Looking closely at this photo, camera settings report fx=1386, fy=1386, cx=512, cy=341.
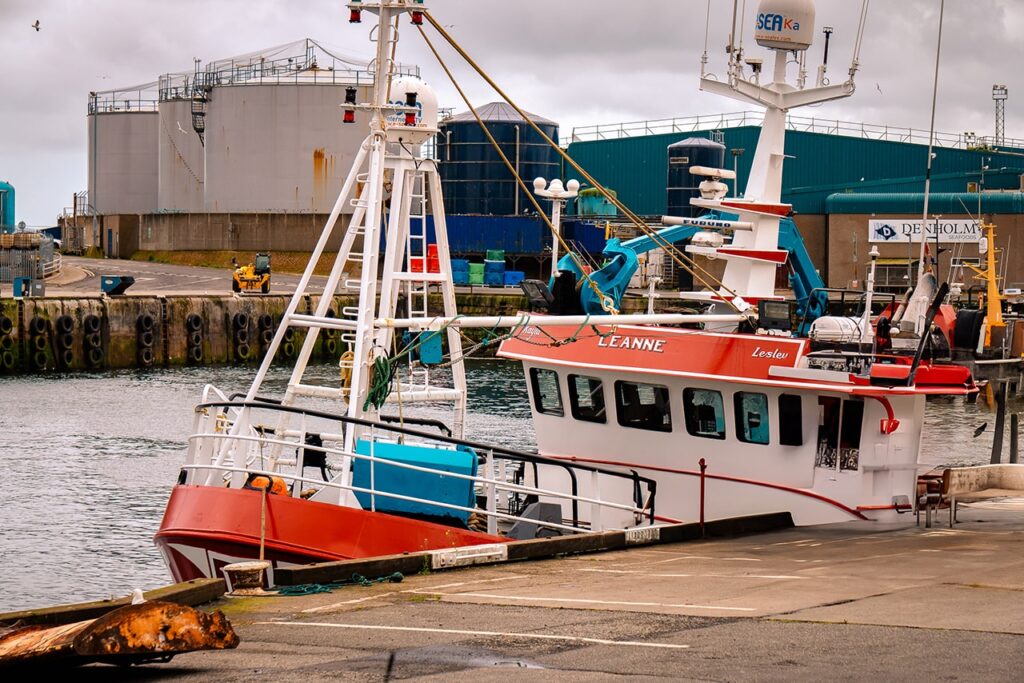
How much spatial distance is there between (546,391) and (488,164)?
167 feet

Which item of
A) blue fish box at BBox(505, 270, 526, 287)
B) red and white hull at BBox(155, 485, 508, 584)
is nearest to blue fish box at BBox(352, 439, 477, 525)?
red and white hull at BBox(155, 485, 508, 584)

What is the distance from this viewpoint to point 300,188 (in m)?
70.8

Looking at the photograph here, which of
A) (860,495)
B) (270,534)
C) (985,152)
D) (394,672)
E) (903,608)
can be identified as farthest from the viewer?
(985,152)

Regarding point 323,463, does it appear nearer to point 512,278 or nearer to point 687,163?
point 512,278

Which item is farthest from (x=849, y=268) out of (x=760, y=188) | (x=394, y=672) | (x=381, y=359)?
(x=394, y=672)

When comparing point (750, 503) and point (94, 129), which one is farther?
point (94, 129)

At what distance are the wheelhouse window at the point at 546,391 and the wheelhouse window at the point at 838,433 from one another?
3351mm

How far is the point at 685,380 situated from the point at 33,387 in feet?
102

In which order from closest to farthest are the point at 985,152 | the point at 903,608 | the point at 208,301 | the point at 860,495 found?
the point at 903,608 → the point at 860,495 → the point at 208,301 → the point at 985,152

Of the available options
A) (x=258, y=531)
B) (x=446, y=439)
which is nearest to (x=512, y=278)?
(x=446, y=439)

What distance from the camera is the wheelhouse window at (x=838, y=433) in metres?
15.7

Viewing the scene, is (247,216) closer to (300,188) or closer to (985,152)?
(300,188)

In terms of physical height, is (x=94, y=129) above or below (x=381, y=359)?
above

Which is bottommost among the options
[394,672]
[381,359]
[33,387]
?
[33,387]
